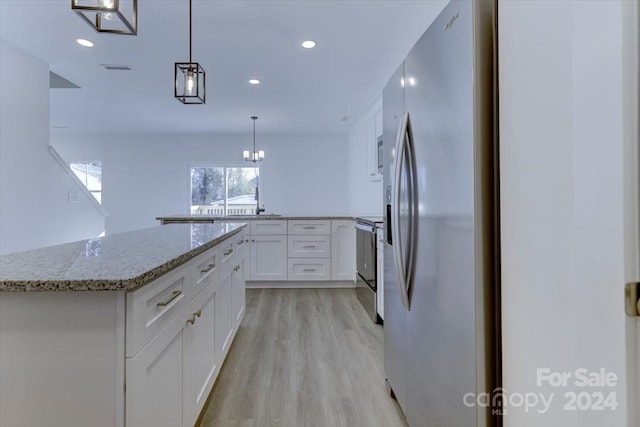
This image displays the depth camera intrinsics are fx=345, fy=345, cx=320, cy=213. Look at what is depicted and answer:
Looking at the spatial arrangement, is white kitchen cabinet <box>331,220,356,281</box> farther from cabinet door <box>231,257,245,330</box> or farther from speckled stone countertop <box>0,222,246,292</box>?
speckled stone countertop <box>0,222,246,292</box>

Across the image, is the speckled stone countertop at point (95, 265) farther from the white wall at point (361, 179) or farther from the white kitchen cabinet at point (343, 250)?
the white wall at point (361, 179)

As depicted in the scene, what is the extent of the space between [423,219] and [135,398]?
1.09 m

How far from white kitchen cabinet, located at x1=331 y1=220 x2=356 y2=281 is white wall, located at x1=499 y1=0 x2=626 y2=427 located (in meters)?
3.70

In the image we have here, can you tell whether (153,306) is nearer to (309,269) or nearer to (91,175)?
(309,269)

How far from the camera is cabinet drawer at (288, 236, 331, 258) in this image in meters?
4.66

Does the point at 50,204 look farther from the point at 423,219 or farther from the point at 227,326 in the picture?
the point at 423,219

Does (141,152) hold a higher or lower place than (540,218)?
higher

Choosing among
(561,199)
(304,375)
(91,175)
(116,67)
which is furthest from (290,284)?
(91,175)

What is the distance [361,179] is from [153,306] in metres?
4.68

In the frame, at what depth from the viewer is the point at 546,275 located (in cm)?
82

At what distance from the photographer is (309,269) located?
184 inches

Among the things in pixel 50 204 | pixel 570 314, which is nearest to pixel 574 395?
pixel 570 314

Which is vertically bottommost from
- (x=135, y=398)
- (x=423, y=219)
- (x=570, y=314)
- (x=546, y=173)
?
(x=135, y=398)

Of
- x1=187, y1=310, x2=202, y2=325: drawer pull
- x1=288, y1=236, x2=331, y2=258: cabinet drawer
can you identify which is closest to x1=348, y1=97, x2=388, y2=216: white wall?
x1=288, y1=236, x2=331, y2=258: cabinet drawer
